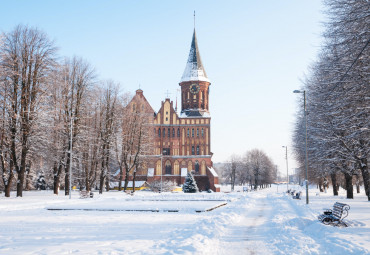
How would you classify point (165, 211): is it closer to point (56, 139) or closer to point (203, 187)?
point (56, 139)

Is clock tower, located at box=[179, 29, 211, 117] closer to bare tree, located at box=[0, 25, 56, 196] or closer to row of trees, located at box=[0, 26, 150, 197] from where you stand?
row of trees, located at box=[0, 26, 150, 197]

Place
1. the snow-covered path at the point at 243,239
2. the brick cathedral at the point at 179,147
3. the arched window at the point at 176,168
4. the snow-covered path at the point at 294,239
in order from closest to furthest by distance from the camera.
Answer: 1. the snow-covered path at the point at 294,239
2. the snow-covered path at the point at 243,239
3. the brick cathedral at the point at 179,147
4. the arched window at the point at 176,168

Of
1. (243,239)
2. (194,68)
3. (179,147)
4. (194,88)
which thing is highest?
(194,68)

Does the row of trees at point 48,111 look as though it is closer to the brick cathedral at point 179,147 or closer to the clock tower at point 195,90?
the brick cathedral at point 179,147

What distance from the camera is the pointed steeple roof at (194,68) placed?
74.1 meters

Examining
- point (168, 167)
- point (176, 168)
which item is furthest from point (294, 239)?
point (168, 167)

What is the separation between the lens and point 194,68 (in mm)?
75375

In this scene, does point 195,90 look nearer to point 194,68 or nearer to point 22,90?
point 194,68

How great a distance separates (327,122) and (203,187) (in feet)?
130

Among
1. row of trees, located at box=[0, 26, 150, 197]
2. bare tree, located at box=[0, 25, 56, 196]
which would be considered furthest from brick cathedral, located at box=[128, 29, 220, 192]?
bare tree, located at box=[0, 25, 56, 196]

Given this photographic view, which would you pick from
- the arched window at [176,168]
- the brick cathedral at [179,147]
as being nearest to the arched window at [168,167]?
the brick cathedral at [179,147]

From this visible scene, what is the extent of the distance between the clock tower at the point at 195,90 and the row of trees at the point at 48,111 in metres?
28.7

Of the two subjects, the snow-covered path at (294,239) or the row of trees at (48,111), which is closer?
the snow-covered path at (294,239)

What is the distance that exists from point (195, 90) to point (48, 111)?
153 ft
